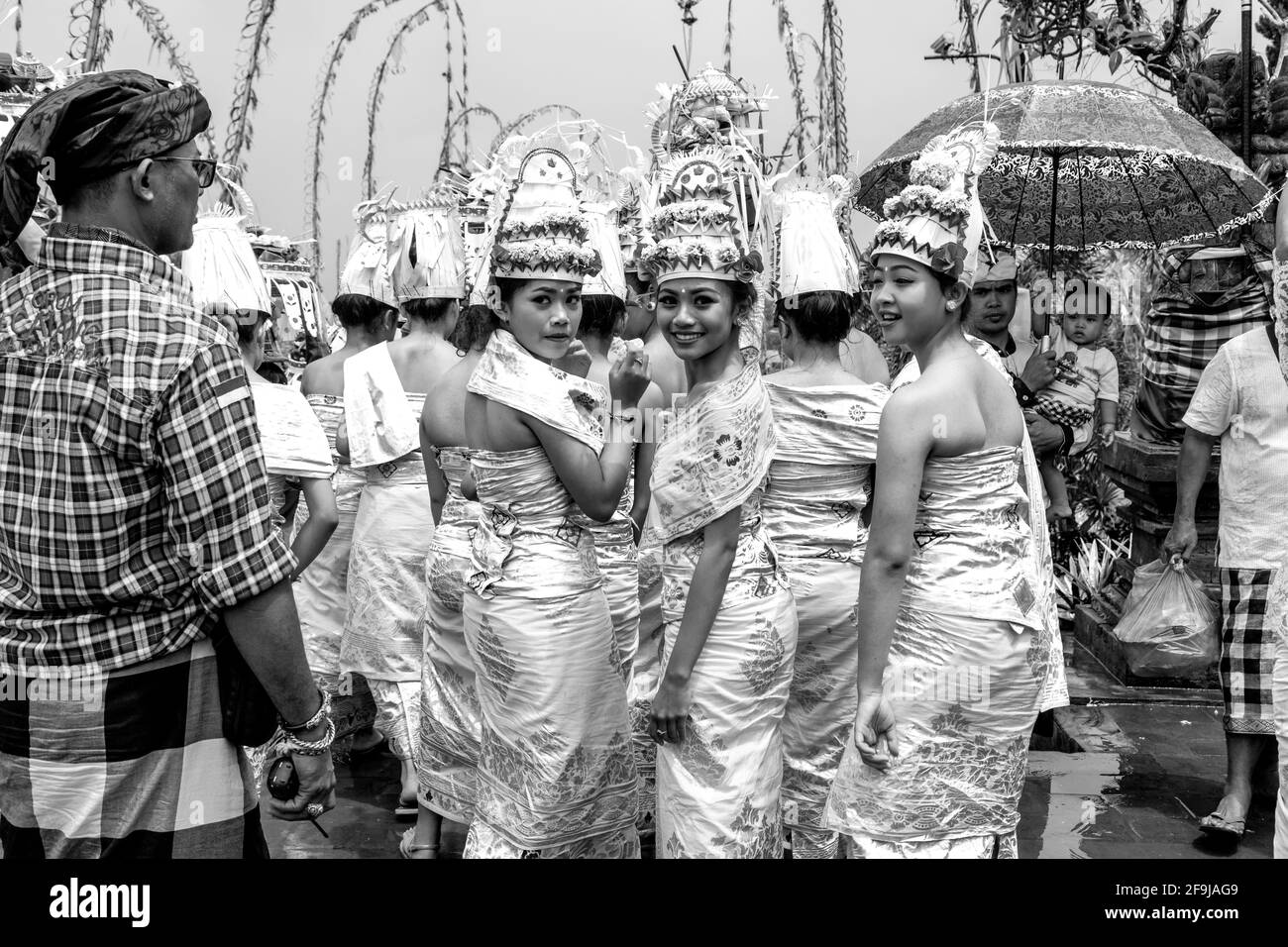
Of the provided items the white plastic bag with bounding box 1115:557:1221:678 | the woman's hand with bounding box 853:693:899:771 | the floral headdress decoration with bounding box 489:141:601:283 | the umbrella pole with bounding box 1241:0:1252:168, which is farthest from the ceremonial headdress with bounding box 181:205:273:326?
the umbrella pole with bounding box 1241:0:1252:168

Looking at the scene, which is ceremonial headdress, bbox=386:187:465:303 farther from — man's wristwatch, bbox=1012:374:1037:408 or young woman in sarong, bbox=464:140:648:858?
man's wristwatch, bbox=1012:374:1037:408

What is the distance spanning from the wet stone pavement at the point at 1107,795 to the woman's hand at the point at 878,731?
4.98 ft

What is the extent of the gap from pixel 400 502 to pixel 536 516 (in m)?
1.70

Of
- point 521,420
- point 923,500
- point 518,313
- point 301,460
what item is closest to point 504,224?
point 518,313

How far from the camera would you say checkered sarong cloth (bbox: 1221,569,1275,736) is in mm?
4168

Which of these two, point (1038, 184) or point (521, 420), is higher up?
point (1038, 184)

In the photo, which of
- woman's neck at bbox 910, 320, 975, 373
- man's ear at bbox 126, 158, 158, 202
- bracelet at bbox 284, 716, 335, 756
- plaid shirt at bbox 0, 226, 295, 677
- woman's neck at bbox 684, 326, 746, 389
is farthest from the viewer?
woman's neck at bbox 684, 326, 746, 389

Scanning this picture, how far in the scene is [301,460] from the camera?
12.3ft

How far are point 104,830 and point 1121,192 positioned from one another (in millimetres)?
4783

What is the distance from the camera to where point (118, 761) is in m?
2.04

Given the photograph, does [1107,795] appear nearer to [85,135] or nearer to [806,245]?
[806,245]

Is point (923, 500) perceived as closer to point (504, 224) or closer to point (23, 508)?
point (504, 224)

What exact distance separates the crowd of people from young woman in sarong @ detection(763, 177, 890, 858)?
10mm

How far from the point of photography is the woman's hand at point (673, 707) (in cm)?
290
